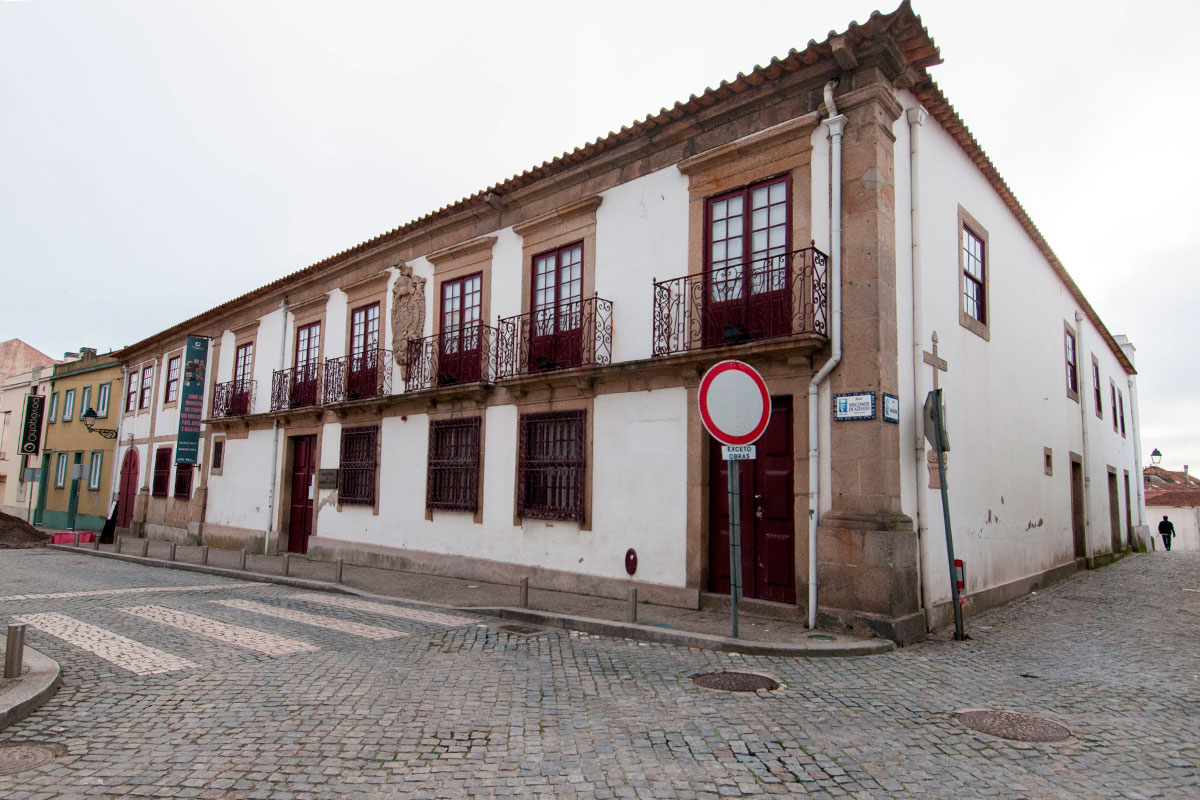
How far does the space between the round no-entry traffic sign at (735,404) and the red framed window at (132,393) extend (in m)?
24.7

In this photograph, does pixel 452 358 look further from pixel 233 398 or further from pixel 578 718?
pixel 233 398

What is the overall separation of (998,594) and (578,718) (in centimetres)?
745

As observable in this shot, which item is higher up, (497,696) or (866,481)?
(866,481)

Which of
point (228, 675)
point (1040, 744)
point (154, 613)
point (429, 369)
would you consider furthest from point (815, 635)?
point (429, 369)

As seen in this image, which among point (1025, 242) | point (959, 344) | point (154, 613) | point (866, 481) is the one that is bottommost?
point (154, 613)

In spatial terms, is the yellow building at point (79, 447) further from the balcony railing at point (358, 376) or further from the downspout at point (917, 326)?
the downspout at point (917, 326)

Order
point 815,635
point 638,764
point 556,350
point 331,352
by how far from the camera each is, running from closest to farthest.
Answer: point 638,764, point 815,635, point 556,350, point 331,352

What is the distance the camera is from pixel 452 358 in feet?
42.4

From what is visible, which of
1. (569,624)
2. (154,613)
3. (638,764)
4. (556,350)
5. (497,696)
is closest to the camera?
(638,764)

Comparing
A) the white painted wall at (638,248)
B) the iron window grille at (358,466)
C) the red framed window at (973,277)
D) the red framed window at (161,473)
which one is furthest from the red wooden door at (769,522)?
the red framed window at (161,473)

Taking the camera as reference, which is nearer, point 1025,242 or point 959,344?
point 959,344

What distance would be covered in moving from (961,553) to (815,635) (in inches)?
105

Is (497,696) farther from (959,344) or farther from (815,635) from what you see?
(959,344)

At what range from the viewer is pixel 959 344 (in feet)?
31.6
